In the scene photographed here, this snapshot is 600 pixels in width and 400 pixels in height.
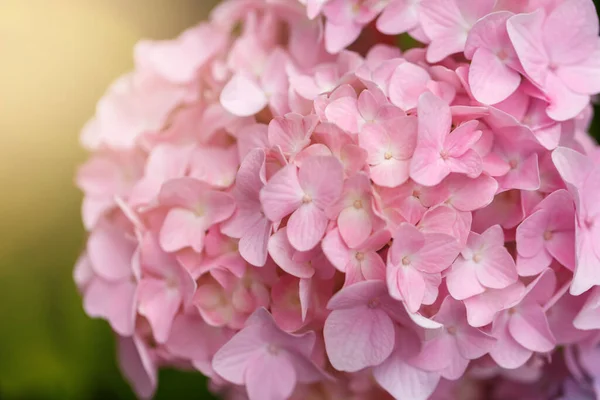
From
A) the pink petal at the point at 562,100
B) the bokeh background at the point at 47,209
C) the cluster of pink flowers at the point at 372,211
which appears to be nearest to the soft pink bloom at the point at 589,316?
the cluster of pink flowers at the point at 372,211

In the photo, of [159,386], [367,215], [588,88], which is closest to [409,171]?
[367,215]

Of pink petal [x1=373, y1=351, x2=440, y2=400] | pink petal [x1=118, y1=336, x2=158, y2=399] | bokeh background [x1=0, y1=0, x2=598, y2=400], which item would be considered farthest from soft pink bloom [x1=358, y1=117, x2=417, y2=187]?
bokeh background [x1=0, y1=0, x2=598, y2=400]

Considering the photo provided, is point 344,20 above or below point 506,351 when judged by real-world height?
above

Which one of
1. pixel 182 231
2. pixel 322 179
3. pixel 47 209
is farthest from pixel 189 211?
pixel 47 209

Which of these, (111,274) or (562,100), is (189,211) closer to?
(111,274)

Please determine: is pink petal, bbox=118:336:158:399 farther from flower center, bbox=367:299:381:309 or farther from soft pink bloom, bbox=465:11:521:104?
soft pink bloom, bbox=465:11:521:104
